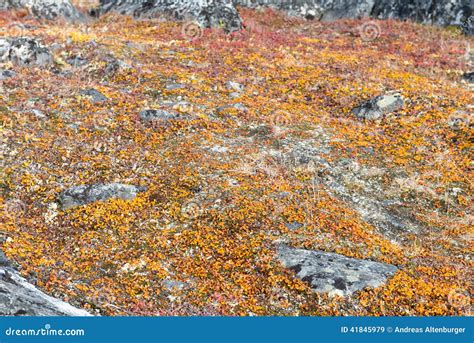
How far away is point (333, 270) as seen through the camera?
31.8ft

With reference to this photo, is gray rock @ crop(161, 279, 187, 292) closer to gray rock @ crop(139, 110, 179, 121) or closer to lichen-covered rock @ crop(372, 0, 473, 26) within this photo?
gray rock @ crop(139, 110, 179, 121)

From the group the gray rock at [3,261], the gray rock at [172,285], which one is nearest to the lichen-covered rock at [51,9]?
the gray rock at [3,261]

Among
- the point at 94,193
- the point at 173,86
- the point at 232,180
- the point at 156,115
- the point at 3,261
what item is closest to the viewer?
the point at 3,261

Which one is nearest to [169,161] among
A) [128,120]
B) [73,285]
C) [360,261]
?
[128,120]

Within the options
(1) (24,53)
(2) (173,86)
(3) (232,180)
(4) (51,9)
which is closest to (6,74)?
(1) (24,53)

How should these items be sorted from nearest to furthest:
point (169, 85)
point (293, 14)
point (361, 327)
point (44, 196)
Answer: point (361, 327), point (44, 196), point (169, 85), point (293, 14)

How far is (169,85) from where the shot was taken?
19.5m

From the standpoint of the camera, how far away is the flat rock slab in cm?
935

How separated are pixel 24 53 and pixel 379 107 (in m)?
15.3

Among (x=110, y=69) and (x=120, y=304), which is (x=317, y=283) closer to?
(x=120, y=304)

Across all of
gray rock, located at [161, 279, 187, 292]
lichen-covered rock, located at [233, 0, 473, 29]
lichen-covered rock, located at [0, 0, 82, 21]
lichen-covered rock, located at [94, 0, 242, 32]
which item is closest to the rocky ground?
gray rock, located at [161, 279, 187, 292]

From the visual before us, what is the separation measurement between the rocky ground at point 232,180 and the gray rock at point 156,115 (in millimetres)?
53

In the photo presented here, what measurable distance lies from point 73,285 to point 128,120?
8.03 meters

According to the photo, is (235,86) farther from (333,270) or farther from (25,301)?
(25,301)
